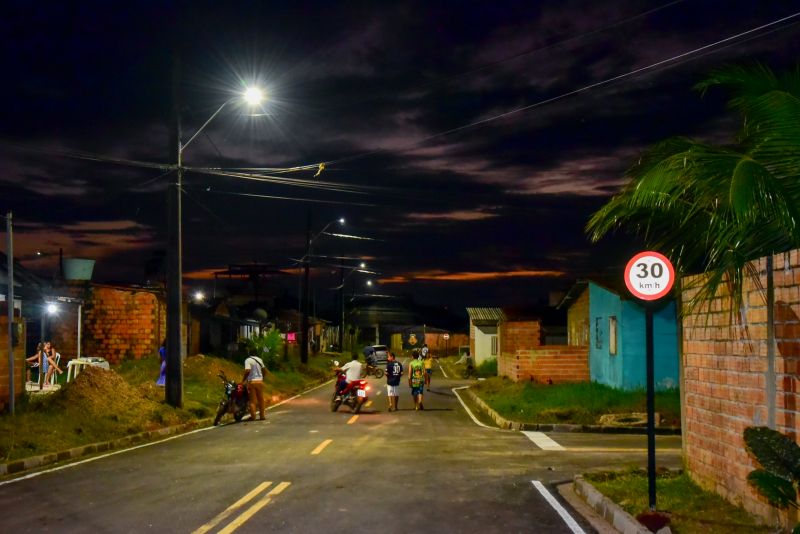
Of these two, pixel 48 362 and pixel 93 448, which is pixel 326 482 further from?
pixel 48 362

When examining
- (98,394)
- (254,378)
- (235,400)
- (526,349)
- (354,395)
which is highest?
(526,349)

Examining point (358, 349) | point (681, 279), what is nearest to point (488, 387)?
point (681, 279)

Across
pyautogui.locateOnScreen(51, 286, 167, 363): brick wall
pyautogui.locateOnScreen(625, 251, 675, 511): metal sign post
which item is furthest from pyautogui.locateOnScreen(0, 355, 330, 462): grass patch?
pyautogui.locateOnScreen(625, 251, 675, 511): metal sign post

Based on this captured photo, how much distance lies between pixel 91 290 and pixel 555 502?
86.3 feet

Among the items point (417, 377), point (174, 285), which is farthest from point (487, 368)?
point (174, 285)

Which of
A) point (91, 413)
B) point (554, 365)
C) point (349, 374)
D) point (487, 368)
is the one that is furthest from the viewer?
point (487, 368)

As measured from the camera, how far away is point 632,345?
26.7m

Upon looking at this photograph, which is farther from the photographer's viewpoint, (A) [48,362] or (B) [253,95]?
(A) [48,362]

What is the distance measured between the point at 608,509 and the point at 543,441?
26.7ft

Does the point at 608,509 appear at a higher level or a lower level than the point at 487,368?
higher

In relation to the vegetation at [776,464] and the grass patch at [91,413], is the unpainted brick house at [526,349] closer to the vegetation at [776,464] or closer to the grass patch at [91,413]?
the grass patch at [91,413]

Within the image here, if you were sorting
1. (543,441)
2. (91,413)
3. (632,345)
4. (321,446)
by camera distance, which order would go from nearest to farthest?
1. (321,446)
2. (543,441)
3. (91,413)
4. (632,345)

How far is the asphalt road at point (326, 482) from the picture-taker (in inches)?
368

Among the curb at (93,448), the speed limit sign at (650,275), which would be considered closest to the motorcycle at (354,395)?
the curb at (93,448)
